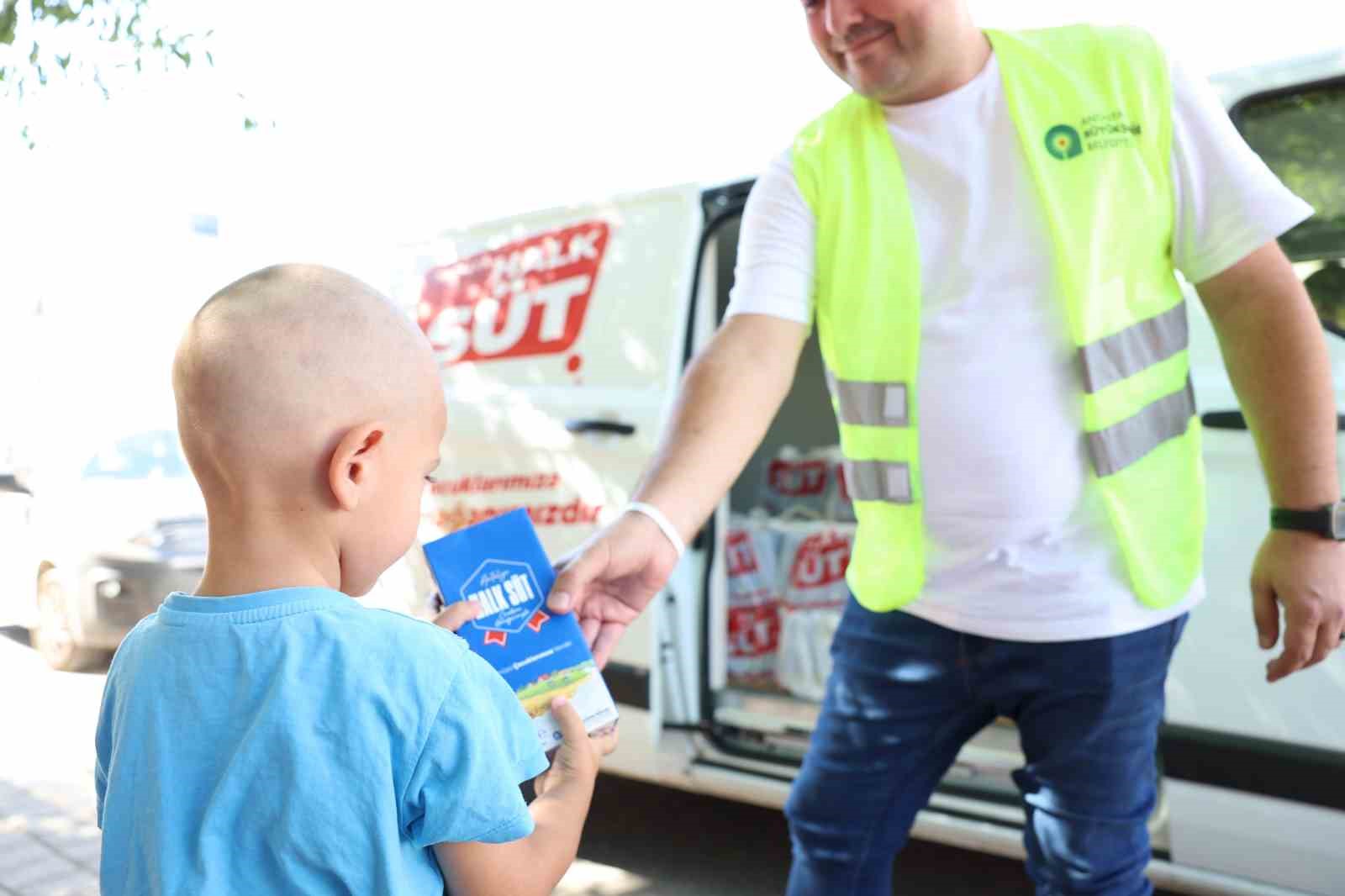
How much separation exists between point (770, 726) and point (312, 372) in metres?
2.66

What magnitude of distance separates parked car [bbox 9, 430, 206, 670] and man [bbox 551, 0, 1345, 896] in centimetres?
511

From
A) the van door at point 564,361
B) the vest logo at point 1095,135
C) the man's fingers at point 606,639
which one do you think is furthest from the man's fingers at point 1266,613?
the van door at point 564,361

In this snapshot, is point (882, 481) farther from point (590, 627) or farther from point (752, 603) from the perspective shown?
point (752, 603)

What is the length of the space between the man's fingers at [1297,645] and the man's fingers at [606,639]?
853 mm

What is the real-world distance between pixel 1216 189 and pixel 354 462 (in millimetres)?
1176

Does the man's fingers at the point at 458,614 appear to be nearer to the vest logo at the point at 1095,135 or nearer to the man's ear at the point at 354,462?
the man's ear at the point at 354,462

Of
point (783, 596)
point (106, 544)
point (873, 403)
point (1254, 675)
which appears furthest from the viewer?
point (106, 544)

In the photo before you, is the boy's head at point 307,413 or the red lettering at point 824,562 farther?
the red lettering at point 824,562

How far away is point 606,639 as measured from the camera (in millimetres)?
1690

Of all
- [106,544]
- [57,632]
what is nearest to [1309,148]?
[106,544]

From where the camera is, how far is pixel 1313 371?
169 cm

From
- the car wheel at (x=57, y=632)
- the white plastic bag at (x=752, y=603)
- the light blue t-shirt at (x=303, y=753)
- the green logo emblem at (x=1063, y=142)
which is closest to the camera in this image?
the light blue t-shirt at (x=303, y=753)

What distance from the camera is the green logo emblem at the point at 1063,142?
1.74 m

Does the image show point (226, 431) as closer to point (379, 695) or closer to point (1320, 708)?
point (379, 695)
